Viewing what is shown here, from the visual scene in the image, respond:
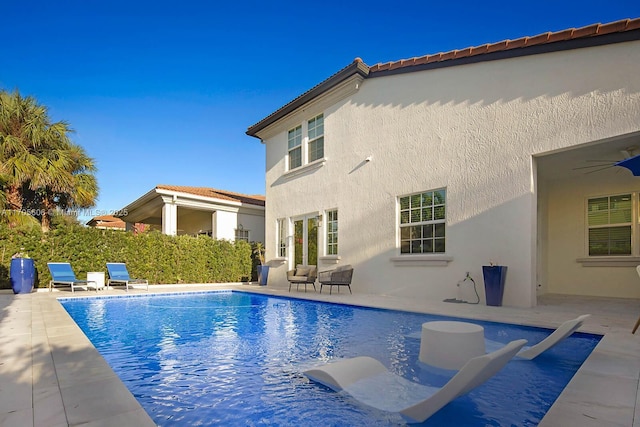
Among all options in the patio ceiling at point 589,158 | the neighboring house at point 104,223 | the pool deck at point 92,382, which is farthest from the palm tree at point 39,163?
the neighboring house at point 104,223

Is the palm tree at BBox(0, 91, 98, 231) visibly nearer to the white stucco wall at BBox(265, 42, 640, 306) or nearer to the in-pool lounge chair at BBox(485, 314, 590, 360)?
the white stucco wall at BBox(265, 42, 640, 306)

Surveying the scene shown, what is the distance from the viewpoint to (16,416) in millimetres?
2477

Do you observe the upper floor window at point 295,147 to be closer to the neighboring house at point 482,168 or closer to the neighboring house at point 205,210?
the neighboring house at point 482,168

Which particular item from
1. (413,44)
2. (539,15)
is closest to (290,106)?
(413,44)

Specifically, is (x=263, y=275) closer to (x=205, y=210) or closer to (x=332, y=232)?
(x=332, y=232)

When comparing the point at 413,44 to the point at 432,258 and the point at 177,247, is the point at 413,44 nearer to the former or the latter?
the point at 432,258

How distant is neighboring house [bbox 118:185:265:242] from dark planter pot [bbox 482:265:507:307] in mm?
13148

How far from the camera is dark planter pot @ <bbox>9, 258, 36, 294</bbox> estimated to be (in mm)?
11016

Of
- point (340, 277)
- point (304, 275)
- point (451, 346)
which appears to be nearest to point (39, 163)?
point (304, 275)

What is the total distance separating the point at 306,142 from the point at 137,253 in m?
7.93

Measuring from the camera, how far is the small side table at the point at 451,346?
164 inches

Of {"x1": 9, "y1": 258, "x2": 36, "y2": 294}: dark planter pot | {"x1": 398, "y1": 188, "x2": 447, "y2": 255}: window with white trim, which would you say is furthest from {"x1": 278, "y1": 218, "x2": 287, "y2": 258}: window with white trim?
{"x1": 9, "y1": 258, "x2": 36, "y2": 294}: dark planter pot

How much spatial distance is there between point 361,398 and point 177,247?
1374cm

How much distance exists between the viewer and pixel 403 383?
3.78 metres
